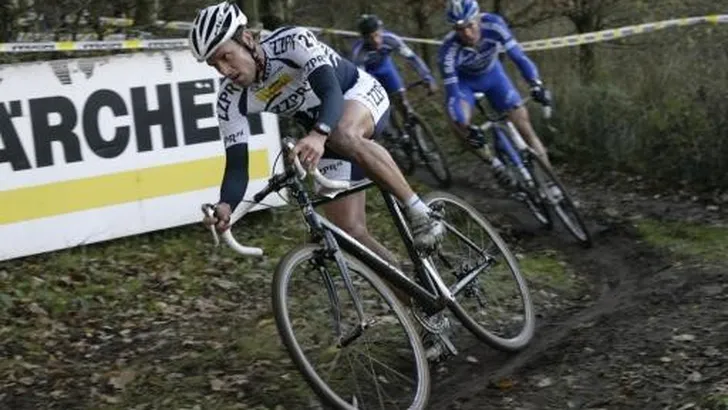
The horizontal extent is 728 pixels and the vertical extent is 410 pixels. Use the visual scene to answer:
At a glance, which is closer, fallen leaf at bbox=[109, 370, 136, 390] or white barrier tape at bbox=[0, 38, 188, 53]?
fallen leaf at bbox=[109, 370, 136, 390]

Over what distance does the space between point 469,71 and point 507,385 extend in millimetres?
5023

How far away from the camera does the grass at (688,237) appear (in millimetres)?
7547

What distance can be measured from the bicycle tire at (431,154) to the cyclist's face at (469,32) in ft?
7.35

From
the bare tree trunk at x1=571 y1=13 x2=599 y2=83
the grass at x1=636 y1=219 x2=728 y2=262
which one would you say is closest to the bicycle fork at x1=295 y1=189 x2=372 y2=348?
the grass at x1=636 y1=219 x2=728 y2=262

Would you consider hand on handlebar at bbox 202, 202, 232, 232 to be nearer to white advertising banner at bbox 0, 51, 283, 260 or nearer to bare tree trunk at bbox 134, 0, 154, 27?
white advertising banner at bbox 0, 51, 283, 260

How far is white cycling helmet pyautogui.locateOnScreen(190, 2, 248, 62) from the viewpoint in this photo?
171 inches

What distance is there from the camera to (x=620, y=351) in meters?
5.24

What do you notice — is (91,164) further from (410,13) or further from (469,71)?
(410,13)

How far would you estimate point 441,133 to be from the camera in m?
14.2

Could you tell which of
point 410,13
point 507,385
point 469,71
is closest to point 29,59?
point 469,71

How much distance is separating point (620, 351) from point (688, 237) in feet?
10.9

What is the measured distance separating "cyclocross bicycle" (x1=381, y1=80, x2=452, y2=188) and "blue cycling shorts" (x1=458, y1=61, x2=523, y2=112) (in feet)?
6.32

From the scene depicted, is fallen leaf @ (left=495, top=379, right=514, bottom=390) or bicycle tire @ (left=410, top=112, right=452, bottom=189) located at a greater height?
fallen leaf @ (left=495, top=379, right=514, bottom=390)

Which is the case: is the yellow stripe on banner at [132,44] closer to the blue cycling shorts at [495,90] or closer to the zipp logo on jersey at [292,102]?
the blue cycling shorts at [495,90]
